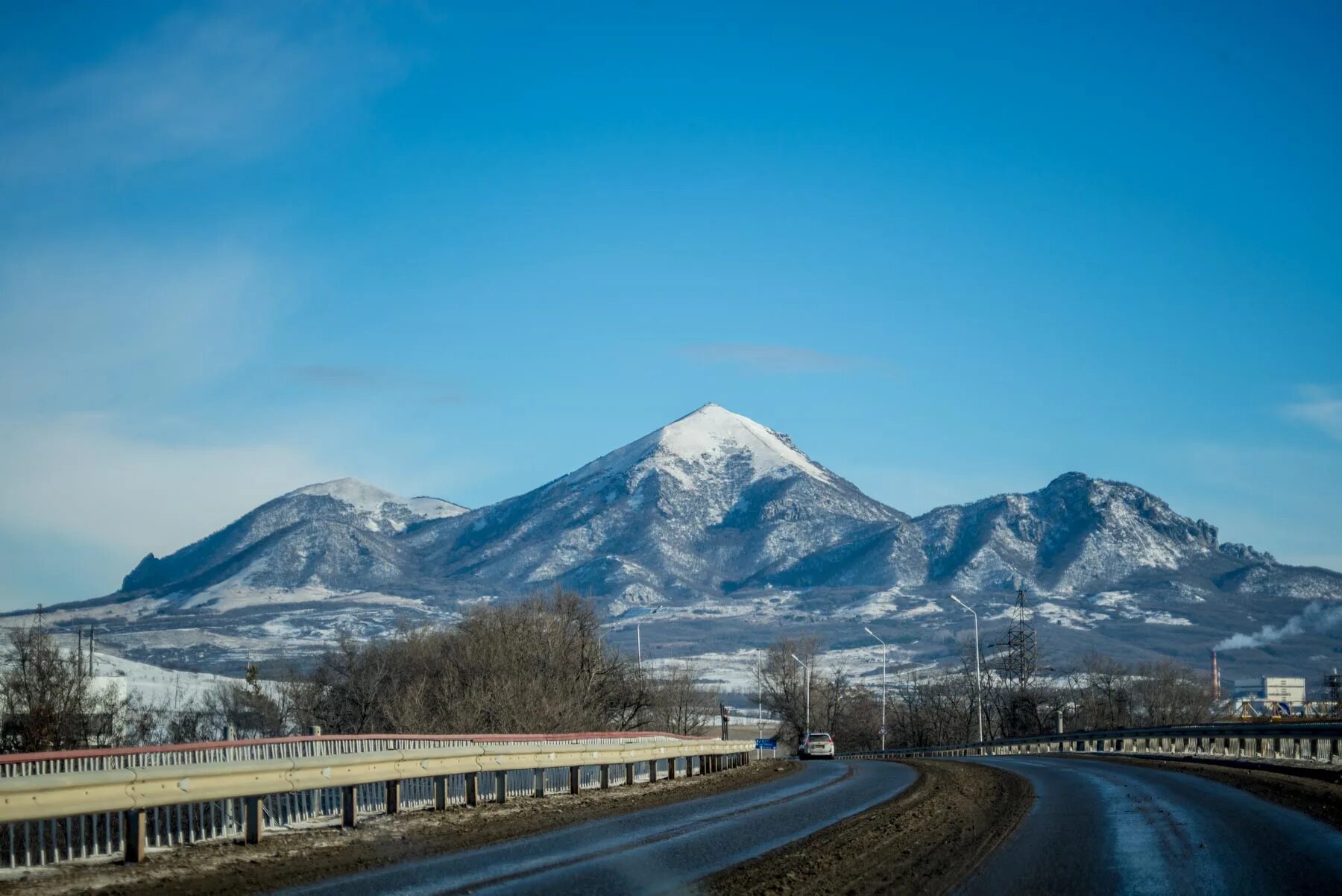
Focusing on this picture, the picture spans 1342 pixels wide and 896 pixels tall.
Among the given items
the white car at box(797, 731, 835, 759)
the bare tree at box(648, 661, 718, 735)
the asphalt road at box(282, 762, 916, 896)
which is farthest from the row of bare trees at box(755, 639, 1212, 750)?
the asphalt road at box(282, 762, 916, 896)

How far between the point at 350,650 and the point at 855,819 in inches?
2922

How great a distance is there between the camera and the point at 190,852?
53.1 feet

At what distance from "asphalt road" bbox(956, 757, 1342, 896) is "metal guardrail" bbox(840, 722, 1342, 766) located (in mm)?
11865

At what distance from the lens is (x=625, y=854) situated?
16.2 meters

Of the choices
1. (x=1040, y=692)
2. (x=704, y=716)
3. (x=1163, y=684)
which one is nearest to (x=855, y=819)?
(x=704, y=716)

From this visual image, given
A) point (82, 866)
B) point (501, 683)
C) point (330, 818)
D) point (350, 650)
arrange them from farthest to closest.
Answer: point (350, 650)
point (501, 683)
point (330, 818)
point (82, 866)

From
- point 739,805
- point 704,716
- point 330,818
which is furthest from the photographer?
point 704,716

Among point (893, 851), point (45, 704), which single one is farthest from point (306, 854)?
point (45, 704)

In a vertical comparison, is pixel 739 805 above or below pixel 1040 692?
above

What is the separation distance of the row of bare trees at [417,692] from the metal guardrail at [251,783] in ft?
79.7

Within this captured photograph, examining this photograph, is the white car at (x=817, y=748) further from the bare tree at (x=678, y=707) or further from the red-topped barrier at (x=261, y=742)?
the red-topped barrier at (x=261, y=742)

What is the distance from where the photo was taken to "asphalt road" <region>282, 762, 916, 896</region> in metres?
13.6

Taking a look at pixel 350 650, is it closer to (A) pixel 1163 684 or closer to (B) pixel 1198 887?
(B) pixel 1198 887

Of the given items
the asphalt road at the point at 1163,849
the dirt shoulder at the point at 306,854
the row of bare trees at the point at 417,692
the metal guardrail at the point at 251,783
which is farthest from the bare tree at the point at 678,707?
the dirt shoulder at the point at 306,854
